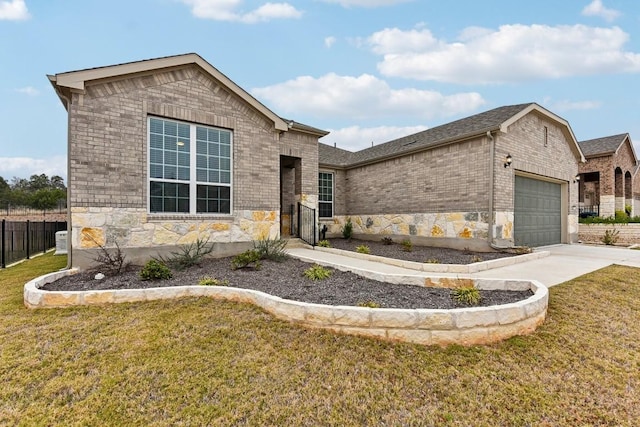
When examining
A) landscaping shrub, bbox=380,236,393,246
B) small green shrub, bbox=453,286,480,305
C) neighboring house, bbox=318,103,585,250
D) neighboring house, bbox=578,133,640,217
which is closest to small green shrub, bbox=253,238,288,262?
small green shrub, bbox=453,286,480,305

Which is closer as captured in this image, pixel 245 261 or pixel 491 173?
pixel 245 261

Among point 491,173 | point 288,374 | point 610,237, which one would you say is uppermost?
point 491,173

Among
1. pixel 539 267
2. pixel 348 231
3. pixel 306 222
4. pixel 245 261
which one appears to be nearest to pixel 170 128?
pixel 245 261

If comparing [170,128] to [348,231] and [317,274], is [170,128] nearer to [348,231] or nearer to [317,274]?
[317,274]

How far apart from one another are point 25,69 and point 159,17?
7.13 meters

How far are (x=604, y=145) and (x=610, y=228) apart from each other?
921 centimetres

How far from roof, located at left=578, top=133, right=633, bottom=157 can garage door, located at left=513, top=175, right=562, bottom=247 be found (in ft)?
30.6

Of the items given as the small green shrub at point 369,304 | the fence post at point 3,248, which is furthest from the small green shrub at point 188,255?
the fence post at point 3,248

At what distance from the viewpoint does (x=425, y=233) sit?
11305mm

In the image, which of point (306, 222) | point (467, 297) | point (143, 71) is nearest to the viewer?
point (467, 297)

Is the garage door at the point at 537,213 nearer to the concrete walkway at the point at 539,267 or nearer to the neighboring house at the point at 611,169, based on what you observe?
the concrete walkway at the point at 539,267

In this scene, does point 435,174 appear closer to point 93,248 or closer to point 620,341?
point 620,341

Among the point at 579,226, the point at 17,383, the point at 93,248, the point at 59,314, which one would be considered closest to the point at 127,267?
the point at 93,248

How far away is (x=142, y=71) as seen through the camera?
7.05 m
